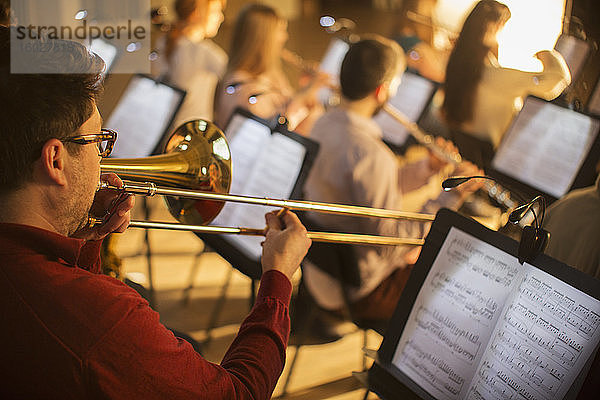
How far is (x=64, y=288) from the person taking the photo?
2.91 feet

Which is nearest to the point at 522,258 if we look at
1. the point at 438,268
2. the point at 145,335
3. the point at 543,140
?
the point at 438,268

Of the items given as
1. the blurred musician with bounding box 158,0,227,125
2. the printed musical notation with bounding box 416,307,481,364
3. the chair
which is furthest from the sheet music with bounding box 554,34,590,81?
the blurred musician with bounding box 158,0,227,125

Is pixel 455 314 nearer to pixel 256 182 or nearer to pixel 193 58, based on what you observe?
pixel 256 182

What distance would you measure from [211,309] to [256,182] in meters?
0.93

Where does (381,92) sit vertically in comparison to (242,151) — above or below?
above

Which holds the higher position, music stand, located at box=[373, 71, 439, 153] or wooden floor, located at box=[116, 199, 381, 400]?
music stand, located at box=[373, 71, 439, 153]

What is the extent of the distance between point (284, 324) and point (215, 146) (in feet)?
1.89

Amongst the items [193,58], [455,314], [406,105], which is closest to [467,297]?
[455,314]

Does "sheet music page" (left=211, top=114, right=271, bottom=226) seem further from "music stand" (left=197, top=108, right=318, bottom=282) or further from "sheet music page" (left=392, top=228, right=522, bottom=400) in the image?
"sheet music page" (left=392, top=228, right=522, bottom=400)

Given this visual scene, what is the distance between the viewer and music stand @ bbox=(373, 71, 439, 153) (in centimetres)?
303

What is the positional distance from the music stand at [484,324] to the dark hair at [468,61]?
158cm

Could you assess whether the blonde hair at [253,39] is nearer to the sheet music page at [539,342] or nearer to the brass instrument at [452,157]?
the brass instrument at [452,157]

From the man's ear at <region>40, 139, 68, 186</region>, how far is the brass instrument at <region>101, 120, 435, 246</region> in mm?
355

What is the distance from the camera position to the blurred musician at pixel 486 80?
8.12 feet
